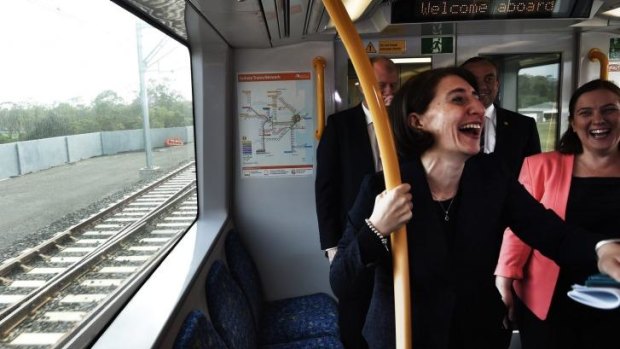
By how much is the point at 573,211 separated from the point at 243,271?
202 cm

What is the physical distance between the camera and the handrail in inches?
137

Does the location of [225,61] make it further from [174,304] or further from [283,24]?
[174,304]

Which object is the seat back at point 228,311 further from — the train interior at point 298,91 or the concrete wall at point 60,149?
the concrete wall at point 60,149

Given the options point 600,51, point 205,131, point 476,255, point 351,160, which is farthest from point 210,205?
point 600,51

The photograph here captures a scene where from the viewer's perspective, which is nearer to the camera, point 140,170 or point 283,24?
point 140,170

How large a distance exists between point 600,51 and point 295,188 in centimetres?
258

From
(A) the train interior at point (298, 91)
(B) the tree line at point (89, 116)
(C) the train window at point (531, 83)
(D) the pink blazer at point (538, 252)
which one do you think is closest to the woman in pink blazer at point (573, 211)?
(D) the pink blazer at point (538, 252)

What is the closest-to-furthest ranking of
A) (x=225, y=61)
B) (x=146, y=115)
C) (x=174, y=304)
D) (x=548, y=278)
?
(x=174, y=304) → (x=548, y=278) → (x=146, y=115) → (x=225, y=61)

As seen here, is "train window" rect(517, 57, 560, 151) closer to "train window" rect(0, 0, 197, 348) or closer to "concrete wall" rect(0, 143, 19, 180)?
"train window" rect(0, 0, 197, 348)

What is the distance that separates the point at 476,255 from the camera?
1.42 metres

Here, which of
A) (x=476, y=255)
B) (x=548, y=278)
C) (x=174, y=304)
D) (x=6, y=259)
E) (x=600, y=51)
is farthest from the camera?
(x=600, y=51)

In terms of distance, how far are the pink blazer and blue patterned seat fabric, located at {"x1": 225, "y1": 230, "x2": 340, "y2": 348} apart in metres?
1.24

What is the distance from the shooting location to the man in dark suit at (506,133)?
8.80 feet

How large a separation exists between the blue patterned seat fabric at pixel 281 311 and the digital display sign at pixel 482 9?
184 centimetres
